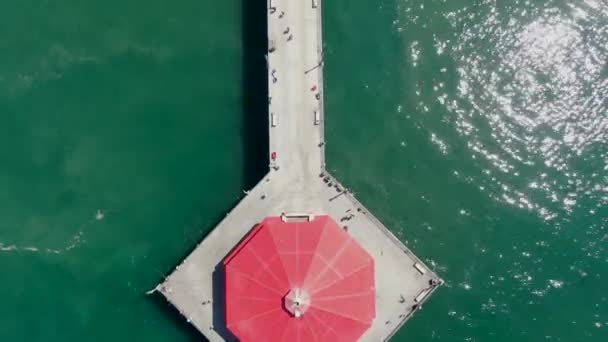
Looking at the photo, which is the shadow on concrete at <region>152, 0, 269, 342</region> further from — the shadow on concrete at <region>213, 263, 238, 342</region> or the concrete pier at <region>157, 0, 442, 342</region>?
the shadow on concrete at <region>213, 263, 238, 342</region>

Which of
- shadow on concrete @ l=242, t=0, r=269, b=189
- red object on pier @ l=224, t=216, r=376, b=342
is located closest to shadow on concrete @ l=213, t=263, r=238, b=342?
red object on pier @ l=224, t=216, r=376, b=342

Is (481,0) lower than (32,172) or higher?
lower

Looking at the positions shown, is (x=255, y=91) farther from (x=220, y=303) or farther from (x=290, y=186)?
(x=220, y=303)

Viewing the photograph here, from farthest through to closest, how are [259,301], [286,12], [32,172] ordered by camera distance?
[32,172]
[286,12]
[259,301]

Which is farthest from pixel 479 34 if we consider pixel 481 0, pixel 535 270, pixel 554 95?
pixel 535 270

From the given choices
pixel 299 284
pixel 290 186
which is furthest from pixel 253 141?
pixel 299 284

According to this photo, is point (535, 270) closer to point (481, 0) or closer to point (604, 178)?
point (604, 178)

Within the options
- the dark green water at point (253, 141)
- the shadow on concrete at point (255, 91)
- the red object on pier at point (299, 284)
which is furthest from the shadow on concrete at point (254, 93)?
the red object on pier at point (299, 284)
